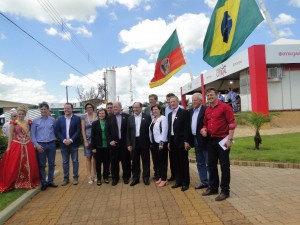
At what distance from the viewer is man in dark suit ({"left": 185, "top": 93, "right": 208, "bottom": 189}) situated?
20.7ft

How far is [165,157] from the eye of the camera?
7.11 metres

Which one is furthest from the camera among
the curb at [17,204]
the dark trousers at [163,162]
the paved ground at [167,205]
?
the dark trousers at [163,162]

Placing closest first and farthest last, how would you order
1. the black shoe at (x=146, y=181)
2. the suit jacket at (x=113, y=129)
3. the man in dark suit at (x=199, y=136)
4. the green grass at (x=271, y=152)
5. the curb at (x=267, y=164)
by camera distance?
1. the man in dark suit at (x=199, y=136)
2. the black shoe at (x=146, y=181)
3. the suit jacket at (x=113, y=129)
4. the curb at (x=267, y=164)
5. the green grass at (x=271, y=152)

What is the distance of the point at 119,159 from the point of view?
769cm

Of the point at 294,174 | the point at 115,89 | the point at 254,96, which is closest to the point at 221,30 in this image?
the point at 254,96

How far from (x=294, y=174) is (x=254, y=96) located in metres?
10.1

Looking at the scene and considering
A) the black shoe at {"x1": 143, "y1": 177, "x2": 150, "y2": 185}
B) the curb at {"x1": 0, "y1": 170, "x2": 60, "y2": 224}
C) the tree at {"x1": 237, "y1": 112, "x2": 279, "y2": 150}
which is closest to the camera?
the curb at {"x1": 0, "y1": 170, "x2": 60, "y2": 224}

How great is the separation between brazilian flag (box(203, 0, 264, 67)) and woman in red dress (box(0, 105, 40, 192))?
28.3 feet

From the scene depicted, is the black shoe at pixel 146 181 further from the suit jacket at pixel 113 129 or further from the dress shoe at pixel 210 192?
the dress shoe at pixel 210 192

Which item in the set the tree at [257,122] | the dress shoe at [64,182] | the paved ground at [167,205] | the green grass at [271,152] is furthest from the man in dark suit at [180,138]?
the tree at [257,122]

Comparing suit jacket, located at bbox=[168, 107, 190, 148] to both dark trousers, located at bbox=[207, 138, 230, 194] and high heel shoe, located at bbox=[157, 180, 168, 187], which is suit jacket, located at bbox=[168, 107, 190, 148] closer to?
dark trousers, located at bbox=[207, 138, 230, 194]

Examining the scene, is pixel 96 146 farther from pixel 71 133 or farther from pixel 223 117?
pixel 223 117

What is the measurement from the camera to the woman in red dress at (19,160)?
6.92 m

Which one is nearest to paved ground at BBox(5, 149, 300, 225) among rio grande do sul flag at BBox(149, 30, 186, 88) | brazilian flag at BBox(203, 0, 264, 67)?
brazilian flag at BBox(203, 0, 264, 67)
